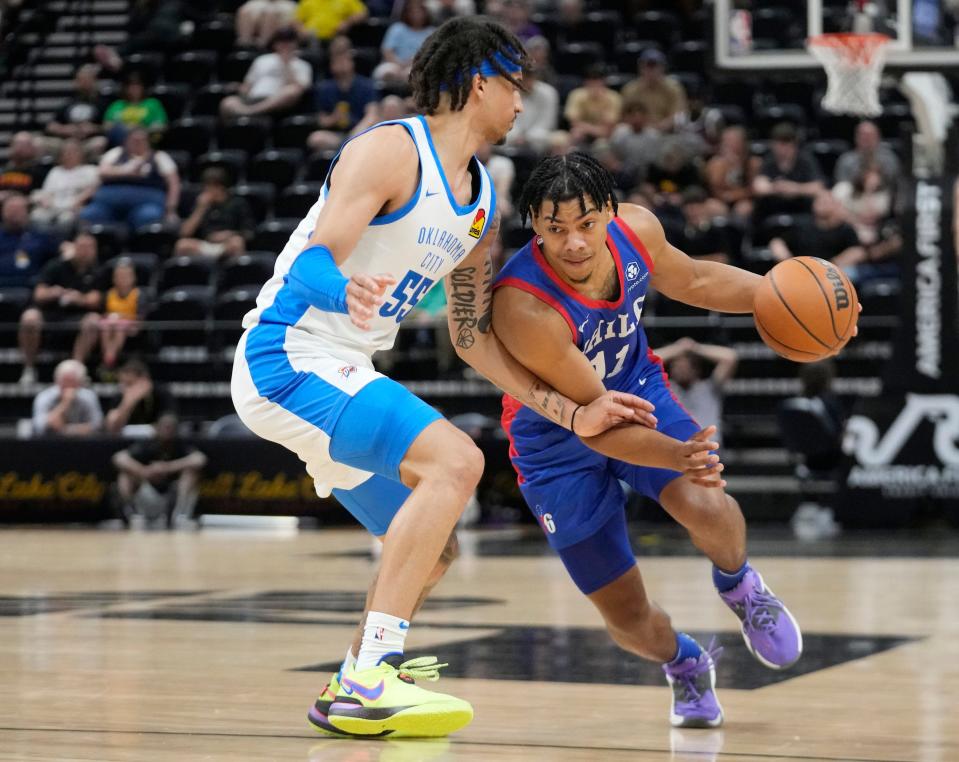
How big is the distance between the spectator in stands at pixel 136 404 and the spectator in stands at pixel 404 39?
372 cm

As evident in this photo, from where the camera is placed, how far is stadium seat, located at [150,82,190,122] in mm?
15953

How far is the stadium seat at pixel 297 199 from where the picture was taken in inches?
553

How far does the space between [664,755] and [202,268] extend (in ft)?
34.1

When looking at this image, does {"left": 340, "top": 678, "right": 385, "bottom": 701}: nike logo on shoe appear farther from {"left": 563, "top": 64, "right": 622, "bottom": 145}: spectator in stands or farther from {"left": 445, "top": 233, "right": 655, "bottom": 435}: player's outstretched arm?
{"left": 563, "top": 64, "right": 622, "bottom": 145}: spectator in stands

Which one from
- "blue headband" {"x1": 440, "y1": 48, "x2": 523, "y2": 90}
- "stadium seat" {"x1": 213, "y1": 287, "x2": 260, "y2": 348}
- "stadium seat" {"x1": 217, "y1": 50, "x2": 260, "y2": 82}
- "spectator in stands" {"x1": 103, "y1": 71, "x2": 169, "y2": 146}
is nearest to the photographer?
"blue headband" {"x1": 440, "y1": 48, "x2": 523, "y2": 90}

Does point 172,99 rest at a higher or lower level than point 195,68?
lower

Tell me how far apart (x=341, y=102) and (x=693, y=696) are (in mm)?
11075

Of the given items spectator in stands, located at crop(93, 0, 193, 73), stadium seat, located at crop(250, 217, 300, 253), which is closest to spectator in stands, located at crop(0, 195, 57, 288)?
stadium seat, located at crop(250, 217, 300, 253)

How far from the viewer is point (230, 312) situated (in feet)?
43.1

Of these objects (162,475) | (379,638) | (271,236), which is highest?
(379,638)

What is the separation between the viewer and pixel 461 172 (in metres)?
4.24

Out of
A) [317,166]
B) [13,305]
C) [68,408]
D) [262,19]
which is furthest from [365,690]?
[262,19]

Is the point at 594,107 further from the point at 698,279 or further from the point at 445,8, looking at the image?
the point at 698,279

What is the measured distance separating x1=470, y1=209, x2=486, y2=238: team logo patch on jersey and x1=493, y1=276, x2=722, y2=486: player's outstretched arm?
175mm
